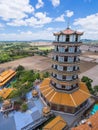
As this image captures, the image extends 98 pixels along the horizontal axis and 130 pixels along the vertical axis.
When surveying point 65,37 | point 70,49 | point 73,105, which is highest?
point 65,37

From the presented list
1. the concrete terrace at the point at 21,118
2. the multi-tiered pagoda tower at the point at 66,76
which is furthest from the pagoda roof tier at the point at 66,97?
the concrete terrace at the point at 21,118

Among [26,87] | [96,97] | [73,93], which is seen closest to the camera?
[73,93]

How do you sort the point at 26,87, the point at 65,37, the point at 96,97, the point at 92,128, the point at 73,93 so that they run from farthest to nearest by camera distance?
the point at 26,87, the point at 96,97, the point at 73,93, the point at 65,37, the point at 92,128

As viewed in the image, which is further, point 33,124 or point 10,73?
point 10,73

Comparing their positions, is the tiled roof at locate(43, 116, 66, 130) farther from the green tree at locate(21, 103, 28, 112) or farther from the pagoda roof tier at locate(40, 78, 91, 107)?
the green tree at locate(21, 103, 28, 112)

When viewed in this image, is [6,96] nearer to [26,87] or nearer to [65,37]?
[26,87]

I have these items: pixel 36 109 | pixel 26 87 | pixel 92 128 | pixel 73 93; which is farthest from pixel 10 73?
pixel 92 128

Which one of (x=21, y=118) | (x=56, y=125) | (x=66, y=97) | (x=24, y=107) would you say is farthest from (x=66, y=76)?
(x=21, y=118)

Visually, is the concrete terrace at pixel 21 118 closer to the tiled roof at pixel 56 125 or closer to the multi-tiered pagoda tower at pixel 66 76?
the multi-tiered pagoda tower at pixel 66 76

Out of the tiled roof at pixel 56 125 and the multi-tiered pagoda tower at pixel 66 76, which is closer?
the tiled roof at pixel 56 125
